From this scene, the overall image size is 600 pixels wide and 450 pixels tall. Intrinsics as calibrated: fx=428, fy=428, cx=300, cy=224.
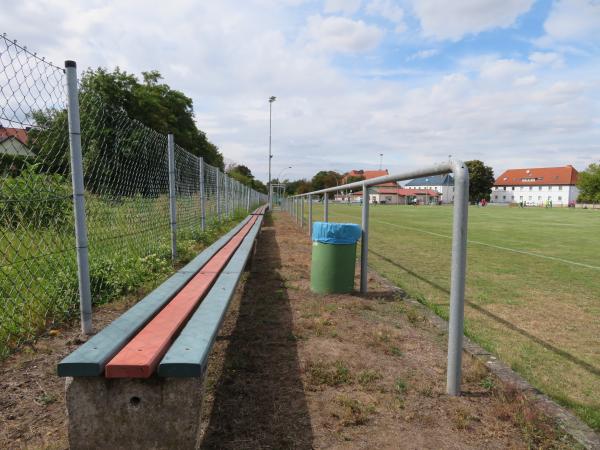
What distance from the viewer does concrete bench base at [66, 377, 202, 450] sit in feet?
5.16

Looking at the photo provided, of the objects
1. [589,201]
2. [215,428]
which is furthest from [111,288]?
[589,201]

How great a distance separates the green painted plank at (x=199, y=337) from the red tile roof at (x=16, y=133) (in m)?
1.54

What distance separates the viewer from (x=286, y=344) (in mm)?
3012

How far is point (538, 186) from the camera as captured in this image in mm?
101250

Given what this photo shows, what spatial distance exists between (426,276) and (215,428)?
15.4 ft

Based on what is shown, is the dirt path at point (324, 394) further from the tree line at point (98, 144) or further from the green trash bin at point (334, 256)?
the tree line at point (98, 144)

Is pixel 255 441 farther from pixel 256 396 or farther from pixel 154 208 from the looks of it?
pixel 154 208

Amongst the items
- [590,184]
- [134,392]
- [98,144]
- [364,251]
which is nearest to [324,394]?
[134,392]

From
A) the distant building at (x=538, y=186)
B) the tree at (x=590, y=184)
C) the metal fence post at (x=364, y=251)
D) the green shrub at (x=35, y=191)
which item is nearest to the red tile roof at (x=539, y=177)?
the distant building at (x=538, y=186)

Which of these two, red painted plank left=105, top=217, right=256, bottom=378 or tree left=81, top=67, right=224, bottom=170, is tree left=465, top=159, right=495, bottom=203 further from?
red painted plank left=105, top=217, right=256, bottom=378

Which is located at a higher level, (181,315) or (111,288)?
(181,315)

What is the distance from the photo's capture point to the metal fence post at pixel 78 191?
9.43 feet

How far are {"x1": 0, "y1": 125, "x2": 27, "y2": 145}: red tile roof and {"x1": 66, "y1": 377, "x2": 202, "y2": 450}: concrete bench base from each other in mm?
1712

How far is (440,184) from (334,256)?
1799 centimetres
